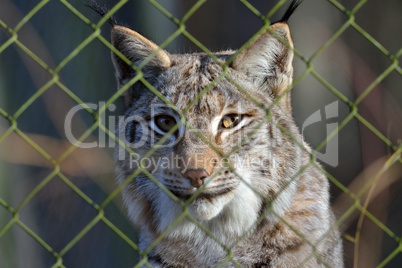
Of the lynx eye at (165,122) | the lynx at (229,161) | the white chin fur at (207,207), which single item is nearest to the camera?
the white chin fur at (207,207)

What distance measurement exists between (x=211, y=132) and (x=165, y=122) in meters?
0.29

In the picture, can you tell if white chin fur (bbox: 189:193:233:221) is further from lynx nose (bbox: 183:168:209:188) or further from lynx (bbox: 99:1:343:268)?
lynx nose (bbox: 183:168:209:188)

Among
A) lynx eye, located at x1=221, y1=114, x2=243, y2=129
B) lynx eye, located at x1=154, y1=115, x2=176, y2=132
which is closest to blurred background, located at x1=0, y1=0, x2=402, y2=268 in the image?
lynx eye, located at x1=154, y1=115, x2=176, y2=132

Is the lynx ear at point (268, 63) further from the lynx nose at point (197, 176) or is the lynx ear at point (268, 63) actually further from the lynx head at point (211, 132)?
the lynx nose at point (197, 176)

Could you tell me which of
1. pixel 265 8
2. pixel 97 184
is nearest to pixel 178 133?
pixel 97 184

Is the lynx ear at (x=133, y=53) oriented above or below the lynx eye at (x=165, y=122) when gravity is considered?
above

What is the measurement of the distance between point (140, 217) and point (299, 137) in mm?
954

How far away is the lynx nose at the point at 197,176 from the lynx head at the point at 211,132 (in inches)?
3.0

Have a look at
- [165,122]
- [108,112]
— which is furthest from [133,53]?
[108,112]

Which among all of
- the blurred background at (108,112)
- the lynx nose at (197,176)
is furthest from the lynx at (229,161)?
the blurred background at (108,112)

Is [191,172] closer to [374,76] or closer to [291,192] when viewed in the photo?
[291,192]

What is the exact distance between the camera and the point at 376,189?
5918mm

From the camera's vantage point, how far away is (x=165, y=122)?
3.71m

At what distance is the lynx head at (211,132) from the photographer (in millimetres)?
3434
